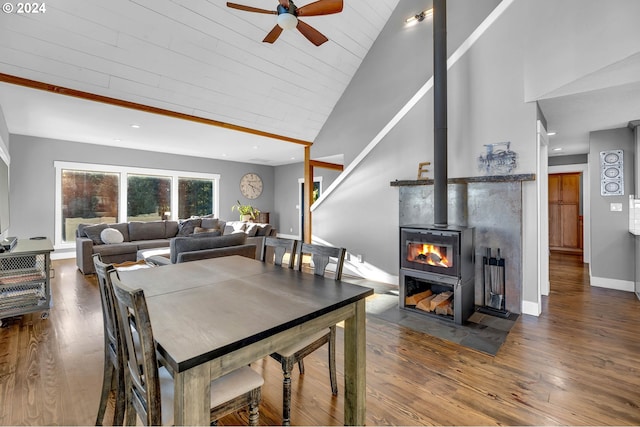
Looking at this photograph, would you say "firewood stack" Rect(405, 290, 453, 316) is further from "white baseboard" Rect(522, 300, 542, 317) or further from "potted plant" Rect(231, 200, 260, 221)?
"potted plant" Rect(231, 200, 260, 221)

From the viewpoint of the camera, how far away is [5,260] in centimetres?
299

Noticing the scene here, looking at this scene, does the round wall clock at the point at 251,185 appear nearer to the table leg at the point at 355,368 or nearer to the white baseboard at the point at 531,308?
the white baseboard at the point at 531,308

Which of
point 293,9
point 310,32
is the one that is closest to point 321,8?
point 293,9

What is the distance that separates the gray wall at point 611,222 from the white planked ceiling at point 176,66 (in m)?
3.98

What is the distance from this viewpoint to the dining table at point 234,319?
3.30 ft

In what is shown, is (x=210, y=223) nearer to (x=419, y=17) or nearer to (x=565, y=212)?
(x=419, y=17)

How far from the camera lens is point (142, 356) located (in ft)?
3.50

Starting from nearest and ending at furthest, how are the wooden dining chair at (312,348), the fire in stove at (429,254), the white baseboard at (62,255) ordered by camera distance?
1. the wooden dining chair at (312,348)
2. the fire in stove at (429,254)
3. the white baseboard at (62,255)

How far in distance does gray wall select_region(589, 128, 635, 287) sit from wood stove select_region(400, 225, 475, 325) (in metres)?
2.42

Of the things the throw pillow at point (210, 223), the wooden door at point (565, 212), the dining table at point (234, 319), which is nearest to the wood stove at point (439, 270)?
the dining table at point (234, 319)

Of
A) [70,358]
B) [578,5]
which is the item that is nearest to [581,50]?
[578,5]

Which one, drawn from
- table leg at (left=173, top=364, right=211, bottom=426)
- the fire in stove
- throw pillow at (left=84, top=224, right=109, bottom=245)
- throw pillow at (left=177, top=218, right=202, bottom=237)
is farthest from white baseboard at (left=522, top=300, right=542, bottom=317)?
throw pillow at (left=84, top=224, right=109, bottom=245)

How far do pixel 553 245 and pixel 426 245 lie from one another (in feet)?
19.0

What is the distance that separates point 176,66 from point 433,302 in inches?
172
